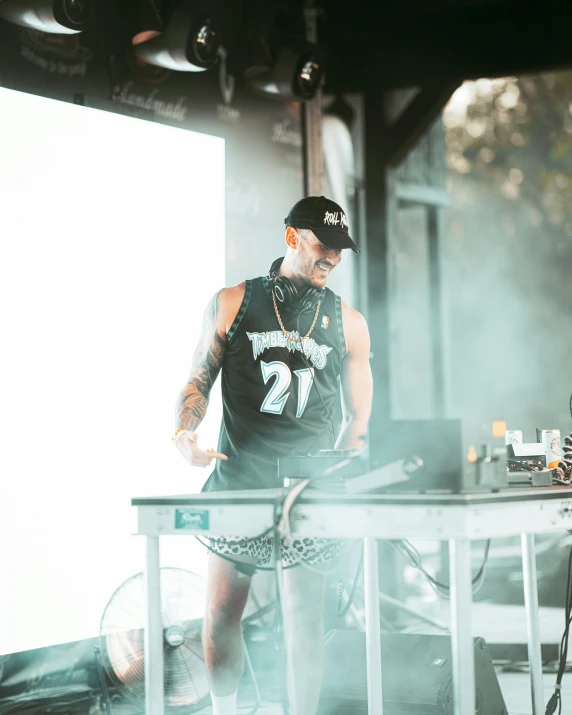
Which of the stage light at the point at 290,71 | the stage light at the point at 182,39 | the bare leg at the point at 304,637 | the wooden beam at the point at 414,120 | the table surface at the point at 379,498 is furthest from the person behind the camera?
the wooden beam at the point at 414,120

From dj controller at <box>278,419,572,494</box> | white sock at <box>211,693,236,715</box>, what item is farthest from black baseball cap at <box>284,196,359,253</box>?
white sock at <box>211,693,236,715</box>

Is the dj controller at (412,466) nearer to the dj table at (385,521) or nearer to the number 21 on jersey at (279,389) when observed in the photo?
the dj table at (385,521)

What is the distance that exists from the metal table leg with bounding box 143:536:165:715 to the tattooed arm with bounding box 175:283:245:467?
437 millimetres

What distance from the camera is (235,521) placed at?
6.73 feet

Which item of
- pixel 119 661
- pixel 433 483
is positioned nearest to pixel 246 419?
pixel 433 483

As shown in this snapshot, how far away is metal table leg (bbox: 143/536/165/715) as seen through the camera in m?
2.10

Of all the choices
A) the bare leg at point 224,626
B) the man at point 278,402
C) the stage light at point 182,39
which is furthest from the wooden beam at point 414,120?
the bare leg at point 224,626

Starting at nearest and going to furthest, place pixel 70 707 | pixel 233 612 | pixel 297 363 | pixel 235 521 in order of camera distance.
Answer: pixel 235 521 < pixel 233 612 < pixel 297 363 < pixel 70 707

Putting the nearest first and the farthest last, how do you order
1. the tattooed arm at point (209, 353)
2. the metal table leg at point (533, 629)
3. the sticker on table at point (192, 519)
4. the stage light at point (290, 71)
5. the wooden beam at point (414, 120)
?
the sticker on table at point (192, 519) < the tattooed arm at point (209, 353) < the metal table leg at point (533, 629) < the stage light at point (290, 71) < the wooden beam at point (414, 120)

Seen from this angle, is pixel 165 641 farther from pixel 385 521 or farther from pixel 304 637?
pixel 385 521

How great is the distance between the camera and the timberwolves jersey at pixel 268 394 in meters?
2.52

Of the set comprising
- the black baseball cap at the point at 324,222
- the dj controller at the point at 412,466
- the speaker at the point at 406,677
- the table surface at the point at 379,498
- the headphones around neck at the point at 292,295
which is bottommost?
the speaker at the point at 406,677

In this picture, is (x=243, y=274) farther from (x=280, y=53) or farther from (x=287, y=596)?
(x=287, y=596)

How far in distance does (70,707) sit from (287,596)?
3.70 feet
